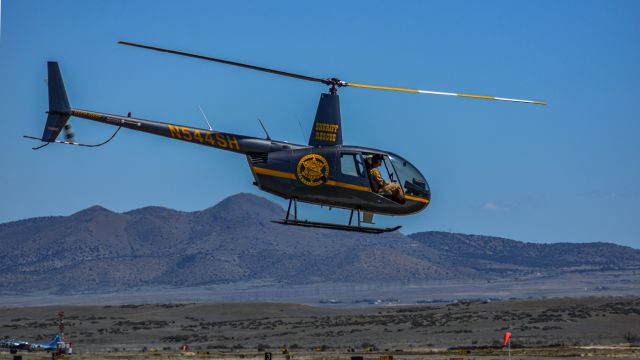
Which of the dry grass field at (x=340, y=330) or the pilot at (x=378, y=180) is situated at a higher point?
the pilot at (x=378, y=180)

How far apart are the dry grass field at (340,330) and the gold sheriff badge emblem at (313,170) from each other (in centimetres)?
1748

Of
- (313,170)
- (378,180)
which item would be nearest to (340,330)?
(378,180)

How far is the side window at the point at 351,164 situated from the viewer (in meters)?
41.6

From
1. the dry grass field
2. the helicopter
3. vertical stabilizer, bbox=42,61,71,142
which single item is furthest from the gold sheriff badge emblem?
the dry grass field

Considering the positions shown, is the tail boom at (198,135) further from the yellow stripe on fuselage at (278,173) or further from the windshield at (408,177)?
the windshield at (408,177)

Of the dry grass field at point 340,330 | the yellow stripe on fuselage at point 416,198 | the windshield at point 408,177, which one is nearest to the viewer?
the windshield at point 408,177

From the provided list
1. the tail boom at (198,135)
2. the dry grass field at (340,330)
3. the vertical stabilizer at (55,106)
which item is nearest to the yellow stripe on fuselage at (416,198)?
the tail boom at (198,135)

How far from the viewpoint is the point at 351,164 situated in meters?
41.7

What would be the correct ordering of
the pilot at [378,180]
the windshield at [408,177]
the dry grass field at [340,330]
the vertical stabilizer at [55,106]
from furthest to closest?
the dry grass field at [340,330] → the vertical stabilizer at [55,106] → the windshield at [408,177] → the pilot at [378,180]

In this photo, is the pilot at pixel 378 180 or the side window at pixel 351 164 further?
the pilot at pixel 378 180

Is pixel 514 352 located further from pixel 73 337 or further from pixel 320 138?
pixel 73 337

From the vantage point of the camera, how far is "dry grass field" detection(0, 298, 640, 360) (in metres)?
66.9

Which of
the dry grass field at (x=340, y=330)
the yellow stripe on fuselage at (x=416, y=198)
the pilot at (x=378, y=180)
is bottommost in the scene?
the dry grass field at (x=340, y=330)

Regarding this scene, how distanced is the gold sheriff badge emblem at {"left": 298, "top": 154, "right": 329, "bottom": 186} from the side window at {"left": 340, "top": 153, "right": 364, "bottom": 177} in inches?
24.0
